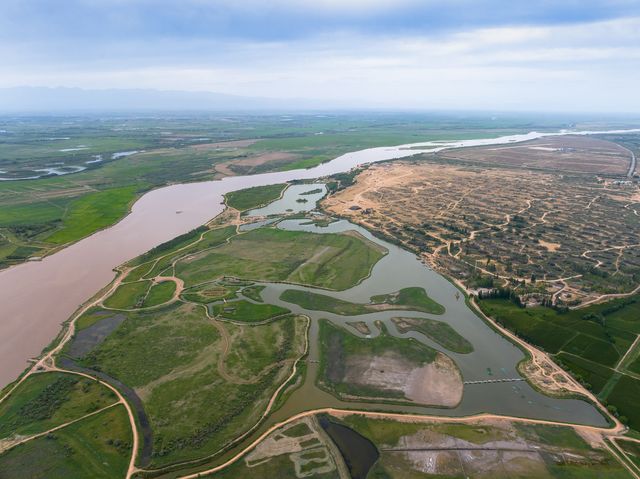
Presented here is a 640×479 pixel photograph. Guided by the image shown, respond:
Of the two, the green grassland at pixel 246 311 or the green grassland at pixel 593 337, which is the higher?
the green grassland at pixel 593 337

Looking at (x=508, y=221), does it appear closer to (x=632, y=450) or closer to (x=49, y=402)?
(x=632, y=450)

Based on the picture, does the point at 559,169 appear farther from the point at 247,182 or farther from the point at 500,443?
the point at 500,443

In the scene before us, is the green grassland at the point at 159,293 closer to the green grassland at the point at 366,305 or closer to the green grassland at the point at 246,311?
the green grassland at the point at 246,311

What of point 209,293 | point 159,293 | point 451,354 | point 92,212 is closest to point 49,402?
point 159,293

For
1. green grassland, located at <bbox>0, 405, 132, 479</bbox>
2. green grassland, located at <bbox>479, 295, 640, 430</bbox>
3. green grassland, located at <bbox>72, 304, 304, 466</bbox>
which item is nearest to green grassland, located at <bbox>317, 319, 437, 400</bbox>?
green grassland, located at <bbox>72, 304, 304, 466</bbox>

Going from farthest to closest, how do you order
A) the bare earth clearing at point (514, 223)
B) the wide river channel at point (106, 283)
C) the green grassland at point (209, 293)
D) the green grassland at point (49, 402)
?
the bare earth clearing at point (514, 223) → the green grassland at point (209, 293) → the wide river channel at point (106, 283) → the green grassland at point (49, 402)

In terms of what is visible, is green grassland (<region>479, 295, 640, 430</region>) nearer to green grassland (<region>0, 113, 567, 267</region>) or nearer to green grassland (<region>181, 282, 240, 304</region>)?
green grassland (<region>181, 282, 240, 304</region>)

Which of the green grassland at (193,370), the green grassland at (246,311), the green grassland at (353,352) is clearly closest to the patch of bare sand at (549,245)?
the green grassland at (353,352)
